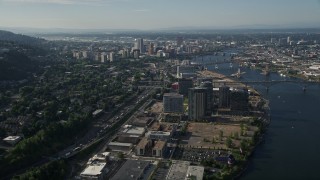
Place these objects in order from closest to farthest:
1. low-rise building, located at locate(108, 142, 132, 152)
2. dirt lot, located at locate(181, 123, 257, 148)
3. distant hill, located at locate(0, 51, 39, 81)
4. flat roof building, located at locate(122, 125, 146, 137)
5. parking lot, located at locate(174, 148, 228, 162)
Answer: parking lot, located at locate(174, 148, 228, 162) < low-rise building, located at locate(108, 142, 132, 152) < dirt lot, located at locate(181, 123, 257, 148) < flat roof building, located at locate(122, 125, 146, 137) < distant hill, located at locate(0, 51, 39, 81)

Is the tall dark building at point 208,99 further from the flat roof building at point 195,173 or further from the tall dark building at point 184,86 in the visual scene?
the flat roof building at point 195,173

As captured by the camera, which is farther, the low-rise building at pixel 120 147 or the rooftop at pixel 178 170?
the low-rise building at pixel 120 147

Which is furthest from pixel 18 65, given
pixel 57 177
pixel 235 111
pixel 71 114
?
pixel 57 177

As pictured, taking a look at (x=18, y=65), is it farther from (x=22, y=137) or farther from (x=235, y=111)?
(x=235, y=111)

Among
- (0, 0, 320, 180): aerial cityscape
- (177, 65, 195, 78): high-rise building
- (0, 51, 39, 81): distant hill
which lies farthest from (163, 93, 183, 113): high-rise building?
(0, 51, 39, 81): distant hill

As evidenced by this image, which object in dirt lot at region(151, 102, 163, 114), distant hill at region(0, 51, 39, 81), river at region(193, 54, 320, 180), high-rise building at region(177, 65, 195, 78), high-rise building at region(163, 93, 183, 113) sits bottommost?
river at region(193, 54, 320, 180)

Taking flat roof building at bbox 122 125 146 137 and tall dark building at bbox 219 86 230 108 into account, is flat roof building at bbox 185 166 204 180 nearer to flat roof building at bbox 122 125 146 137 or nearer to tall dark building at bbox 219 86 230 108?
flat roof building at bbox 122 125 146 137

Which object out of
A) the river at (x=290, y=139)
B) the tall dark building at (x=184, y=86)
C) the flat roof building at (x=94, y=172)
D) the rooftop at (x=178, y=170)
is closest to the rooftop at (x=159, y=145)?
the rooftop at (x=178, y=170)
